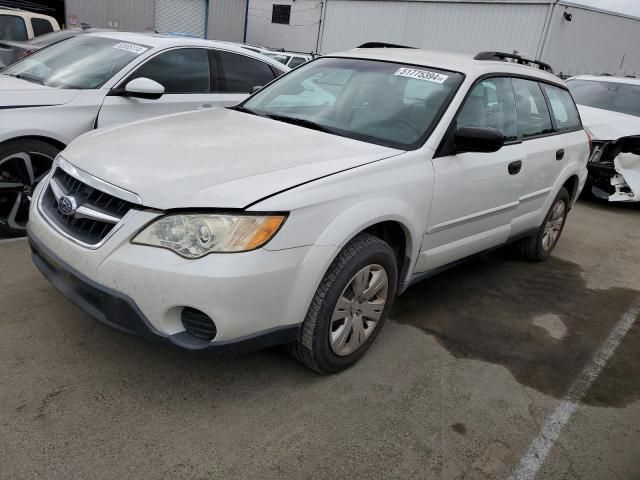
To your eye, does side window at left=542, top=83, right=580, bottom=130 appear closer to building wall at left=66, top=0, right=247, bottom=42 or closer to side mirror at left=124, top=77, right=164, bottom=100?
side mirror at left=124, top=77, right=164, bottom=100

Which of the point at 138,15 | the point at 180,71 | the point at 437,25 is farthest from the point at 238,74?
the point at 437,25

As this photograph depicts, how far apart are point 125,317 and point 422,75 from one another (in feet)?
7.66

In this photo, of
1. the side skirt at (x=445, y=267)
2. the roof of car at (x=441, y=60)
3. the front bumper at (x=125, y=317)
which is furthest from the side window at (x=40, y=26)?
the side skirt at (x=445, y=267)

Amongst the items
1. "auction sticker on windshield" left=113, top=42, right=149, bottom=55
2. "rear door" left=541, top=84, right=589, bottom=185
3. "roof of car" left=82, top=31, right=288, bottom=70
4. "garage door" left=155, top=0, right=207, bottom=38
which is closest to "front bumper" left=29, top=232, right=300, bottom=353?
"auction sticker on windshield" left=113, top=42, right=149, bottom=55

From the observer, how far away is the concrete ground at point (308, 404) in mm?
2287

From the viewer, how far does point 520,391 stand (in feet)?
9.95

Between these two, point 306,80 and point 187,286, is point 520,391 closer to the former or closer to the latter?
point 187,286

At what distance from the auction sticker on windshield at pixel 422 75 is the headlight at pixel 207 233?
1732 millimetres

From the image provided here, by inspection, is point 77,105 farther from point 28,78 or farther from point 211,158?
point 211,158

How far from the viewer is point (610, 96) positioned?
907 cm

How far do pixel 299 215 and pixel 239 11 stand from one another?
2385 centimetres

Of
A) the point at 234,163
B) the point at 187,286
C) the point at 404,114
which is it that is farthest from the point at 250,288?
the point at 404,114

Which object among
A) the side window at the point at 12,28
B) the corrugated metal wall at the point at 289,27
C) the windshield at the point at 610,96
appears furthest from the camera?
the corrugated metal wall at the point at 289,27

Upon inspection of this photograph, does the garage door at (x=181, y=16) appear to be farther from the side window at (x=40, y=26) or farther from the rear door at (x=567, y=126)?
the rear door at (x=567, y=126)
